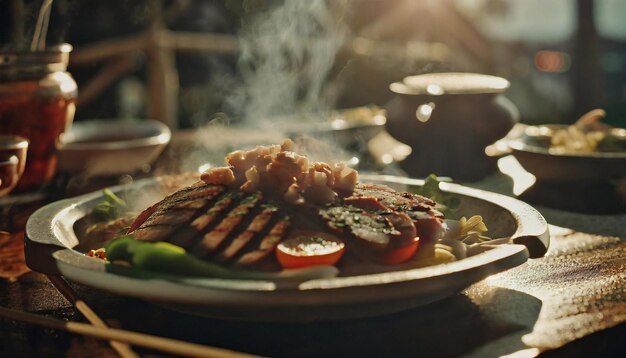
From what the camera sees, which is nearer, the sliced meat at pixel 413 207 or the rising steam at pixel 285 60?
the sliced meat at pixel 413 207

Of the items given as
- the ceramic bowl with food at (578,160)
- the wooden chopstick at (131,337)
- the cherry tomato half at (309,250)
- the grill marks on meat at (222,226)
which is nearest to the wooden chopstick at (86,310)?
the wooden chopstick at (131,337)

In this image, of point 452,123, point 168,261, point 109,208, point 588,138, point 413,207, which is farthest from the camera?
point 452,123

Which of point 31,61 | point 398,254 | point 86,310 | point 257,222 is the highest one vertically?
point 31,61

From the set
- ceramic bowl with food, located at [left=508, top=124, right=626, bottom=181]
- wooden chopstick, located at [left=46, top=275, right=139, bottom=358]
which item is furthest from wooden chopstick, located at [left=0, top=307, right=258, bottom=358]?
ceramic bowl with food, located at [left=508, top=124, right=626, bottom=181]

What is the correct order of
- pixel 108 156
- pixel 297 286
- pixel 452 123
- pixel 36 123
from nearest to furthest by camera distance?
1. pixel 297 286
2. pixel 36 123
3. pixel 108 156
4. pixel 452 123

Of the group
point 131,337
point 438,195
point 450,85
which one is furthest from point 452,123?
point 131,337

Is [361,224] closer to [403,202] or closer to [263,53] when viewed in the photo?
[403,202]

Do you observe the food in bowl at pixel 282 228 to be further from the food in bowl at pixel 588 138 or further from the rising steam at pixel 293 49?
the rising steam at pixel 293 49
